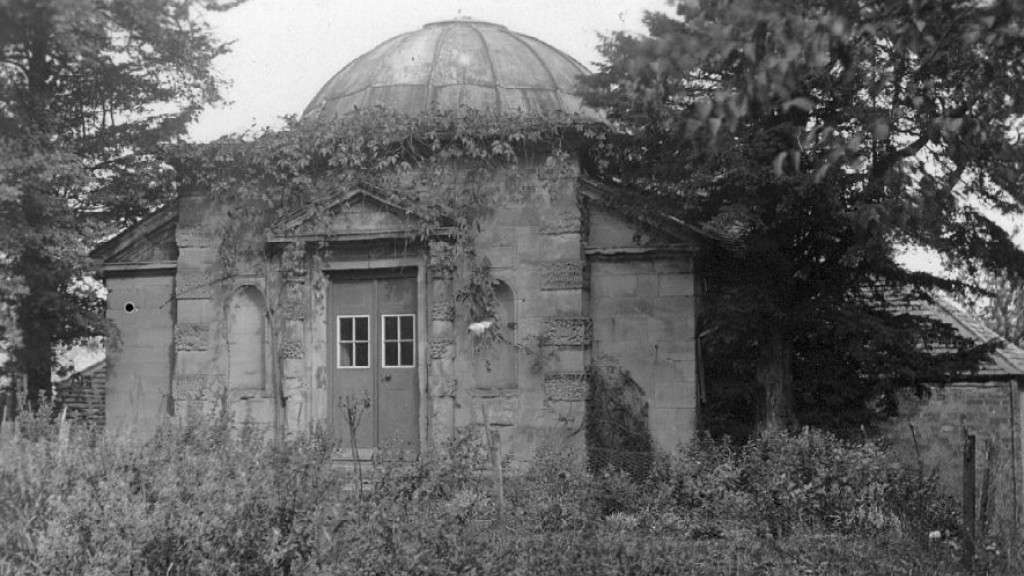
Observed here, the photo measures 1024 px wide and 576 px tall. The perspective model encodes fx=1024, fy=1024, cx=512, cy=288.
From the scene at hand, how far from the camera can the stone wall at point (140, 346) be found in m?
14.4

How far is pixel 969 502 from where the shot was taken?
830 cm

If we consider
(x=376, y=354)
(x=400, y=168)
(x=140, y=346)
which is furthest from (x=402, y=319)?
(x=140, y=346)

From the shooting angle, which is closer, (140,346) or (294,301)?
(294,301)

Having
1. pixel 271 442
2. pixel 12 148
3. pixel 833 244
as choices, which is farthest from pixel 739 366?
pixel 12 148

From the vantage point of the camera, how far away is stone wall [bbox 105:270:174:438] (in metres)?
14.4

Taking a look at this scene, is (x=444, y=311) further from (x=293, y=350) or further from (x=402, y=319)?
(x=293, y=350)

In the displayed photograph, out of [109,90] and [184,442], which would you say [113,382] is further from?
[184,442]

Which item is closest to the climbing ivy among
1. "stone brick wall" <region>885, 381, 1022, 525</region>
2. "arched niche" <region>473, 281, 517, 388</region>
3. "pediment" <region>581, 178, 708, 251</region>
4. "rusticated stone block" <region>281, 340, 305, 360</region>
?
"arched niche" <region>473, 281, 517, 388</region>

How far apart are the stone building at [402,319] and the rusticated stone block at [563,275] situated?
2cm

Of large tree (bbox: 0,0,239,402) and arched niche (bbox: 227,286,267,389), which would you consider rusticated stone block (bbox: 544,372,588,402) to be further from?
large tree (bbox: 0,0,239,402)

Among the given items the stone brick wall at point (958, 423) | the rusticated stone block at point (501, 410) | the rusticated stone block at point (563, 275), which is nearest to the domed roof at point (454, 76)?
the rusticated stone block at point (563, 275)

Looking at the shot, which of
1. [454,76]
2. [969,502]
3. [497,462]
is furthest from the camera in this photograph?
[454,76]

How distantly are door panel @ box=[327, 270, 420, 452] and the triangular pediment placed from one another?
2.22 feet

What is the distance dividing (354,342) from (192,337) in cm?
227
